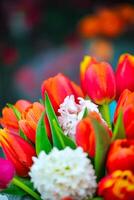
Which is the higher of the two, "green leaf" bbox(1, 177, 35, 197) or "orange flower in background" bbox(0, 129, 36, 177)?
"orange flower in background" bbox(0, 129, 36, 177)

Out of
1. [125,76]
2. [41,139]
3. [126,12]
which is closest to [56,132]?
[41,139]

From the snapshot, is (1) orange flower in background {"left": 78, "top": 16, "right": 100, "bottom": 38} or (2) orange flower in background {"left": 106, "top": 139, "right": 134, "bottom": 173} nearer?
(2) orange flower in background {"left": 106, "top": 139, "right": 134, "bottom": 173}

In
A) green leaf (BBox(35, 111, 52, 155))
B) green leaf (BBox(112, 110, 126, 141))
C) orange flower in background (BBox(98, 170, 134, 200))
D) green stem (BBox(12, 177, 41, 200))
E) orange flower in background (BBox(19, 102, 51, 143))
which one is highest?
orange flower in background (BBox(19, 102, 51, 143))

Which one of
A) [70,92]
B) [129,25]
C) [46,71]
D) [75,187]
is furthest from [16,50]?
[75,187]

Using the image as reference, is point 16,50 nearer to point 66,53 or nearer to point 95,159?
point 66,53

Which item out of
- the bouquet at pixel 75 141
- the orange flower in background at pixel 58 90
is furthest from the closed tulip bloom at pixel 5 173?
the orange flower in background at pixel 58 90

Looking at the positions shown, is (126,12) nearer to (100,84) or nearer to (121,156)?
(100,84)

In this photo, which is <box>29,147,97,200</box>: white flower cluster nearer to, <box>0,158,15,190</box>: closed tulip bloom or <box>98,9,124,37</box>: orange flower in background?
<box>0,158,15,190</box>: closed tulip bloom

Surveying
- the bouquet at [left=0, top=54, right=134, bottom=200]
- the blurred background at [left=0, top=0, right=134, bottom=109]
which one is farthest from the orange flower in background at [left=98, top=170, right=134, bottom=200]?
the blurred background at [left=0, top=0, right=134, bottom=109]
